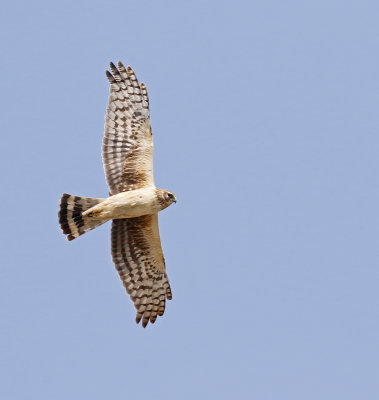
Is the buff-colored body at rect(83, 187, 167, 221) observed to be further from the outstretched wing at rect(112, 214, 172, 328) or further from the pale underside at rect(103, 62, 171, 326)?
the outstretched wing at rect(112, 214, 172, 328)

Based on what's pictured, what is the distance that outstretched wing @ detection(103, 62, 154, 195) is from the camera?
15984mm

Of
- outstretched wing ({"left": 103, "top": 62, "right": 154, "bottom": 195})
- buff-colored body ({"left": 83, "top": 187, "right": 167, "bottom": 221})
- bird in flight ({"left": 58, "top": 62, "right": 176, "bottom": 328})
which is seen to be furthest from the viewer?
outstretched wing ({"left": 103, "top": 62, "right": 154, "bottom": 195})

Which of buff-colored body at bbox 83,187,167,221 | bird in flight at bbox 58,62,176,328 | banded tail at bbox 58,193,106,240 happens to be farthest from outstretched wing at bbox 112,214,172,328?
banded tail at bbox 58,193,106,240

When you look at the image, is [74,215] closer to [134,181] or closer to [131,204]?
[131,204]

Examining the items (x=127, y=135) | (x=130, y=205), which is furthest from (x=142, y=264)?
(x=127, y=135)

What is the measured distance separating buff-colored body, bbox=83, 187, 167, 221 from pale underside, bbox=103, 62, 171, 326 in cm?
22

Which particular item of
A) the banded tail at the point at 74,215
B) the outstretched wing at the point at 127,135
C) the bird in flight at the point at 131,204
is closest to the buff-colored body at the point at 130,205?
the bird in flight at the point at 131,204

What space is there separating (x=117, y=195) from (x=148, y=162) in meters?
0.89

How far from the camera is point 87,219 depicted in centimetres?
1573

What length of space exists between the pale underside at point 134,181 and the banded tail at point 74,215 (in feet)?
1.91

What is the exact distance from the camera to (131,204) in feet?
50.7

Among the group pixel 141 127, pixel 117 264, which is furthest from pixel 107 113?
pixel 117 264

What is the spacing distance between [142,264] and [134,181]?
1727 mm

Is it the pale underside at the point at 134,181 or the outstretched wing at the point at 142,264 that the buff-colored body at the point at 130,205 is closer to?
the pale underside at the point at 134,181
